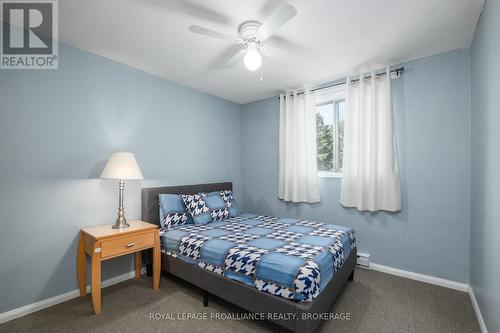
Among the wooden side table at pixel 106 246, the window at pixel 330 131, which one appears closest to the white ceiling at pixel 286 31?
the window at pixel 330 131

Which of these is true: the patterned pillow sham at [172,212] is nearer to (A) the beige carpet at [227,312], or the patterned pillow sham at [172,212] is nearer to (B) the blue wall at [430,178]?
A: (A) the beige carpet at [227,312]

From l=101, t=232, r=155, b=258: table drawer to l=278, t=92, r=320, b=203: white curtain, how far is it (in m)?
2.07

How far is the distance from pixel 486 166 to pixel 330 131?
6.14ft

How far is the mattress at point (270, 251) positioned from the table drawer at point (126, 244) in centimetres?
25

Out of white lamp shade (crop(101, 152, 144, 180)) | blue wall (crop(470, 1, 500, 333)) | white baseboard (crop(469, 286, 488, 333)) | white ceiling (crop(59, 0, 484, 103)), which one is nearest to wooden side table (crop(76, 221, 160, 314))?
white lamp shade (crop(101, 152, 144, 180))

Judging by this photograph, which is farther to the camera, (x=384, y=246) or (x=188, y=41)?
(x=384, y=246)

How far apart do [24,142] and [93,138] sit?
549 mm

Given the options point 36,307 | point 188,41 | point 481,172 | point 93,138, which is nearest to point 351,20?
point 188,41

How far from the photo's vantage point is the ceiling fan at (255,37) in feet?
5.20

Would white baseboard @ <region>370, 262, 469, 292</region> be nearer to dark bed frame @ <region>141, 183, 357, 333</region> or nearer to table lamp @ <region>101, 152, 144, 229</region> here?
dark bed frame @ <region>141, 183, 357, 333</region>

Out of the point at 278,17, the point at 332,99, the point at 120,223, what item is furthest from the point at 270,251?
the point at 332,99

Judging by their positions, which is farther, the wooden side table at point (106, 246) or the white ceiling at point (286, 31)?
the wooden side table at point (106, 246)

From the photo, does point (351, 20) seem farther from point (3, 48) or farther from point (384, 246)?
point (3, 48)

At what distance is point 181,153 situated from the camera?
3389 millimetres
